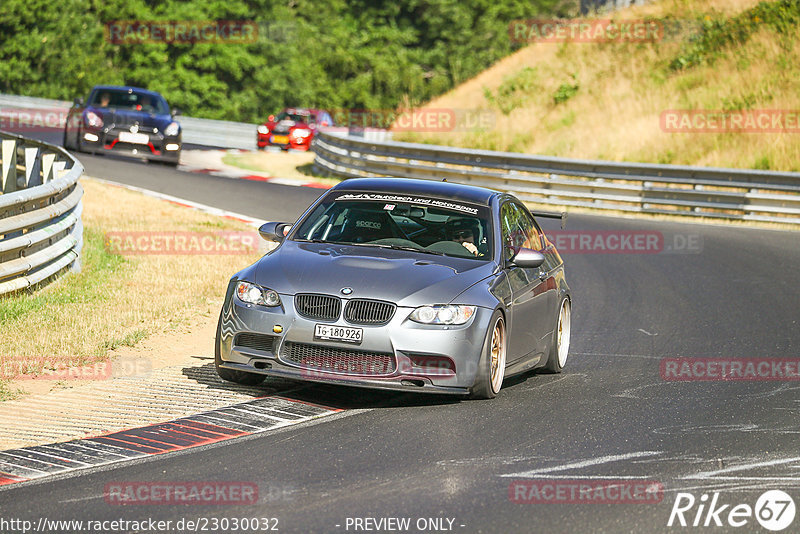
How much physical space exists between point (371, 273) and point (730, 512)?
305cm

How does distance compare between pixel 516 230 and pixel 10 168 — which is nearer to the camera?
pixel 516 230

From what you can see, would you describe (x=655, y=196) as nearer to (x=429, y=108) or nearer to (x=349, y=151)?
(x=349, y=151)

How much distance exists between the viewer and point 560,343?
32.3 ft

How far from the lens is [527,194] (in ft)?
85.9

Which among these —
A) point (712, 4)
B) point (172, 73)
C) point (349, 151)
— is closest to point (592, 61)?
point (712, 4)

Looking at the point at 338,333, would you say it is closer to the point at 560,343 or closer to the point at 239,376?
the point at 239,376

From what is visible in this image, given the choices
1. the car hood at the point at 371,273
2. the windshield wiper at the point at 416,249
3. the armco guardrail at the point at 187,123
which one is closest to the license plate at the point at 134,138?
the armco guardrail at the point at 187,123

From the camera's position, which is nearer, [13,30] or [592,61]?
[592,61]

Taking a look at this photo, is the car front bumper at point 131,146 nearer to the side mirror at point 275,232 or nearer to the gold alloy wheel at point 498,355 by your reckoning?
the side mirror at point 275,232

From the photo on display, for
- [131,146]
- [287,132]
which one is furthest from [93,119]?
[287,132]

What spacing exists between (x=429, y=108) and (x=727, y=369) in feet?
99.3

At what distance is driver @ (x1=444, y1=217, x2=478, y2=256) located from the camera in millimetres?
8898

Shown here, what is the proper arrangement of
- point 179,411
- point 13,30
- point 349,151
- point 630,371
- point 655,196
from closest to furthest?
point 179,411 → point 630,371 → point 655,196 → point 349,151 → point 13,30

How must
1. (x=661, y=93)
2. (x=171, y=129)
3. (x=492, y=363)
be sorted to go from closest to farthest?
1. (x=492, y=363)
2. (x=171, y=129)
3. (x=661, y=93)
